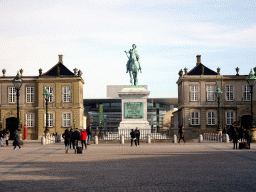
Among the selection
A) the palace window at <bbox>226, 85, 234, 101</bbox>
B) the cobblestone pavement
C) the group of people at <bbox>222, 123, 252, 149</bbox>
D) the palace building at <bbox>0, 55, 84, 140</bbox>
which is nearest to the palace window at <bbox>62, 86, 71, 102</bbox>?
the palace building at <bbox>0, 55, 84, 140</bbox>

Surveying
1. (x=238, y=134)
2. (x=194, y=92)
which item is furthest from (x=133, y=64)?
(x=194, y=92)

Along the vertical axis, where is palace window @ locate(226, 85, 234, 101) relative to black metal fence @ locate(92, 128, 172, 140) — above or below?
above

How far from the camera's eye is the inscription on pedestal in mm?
43844

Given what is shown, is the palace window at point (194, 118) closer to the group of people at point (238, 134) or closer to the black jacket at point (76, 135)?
the group of people at point (238, 134)

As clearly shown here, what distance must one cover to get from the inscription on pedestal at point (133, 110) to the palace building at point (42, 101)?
1004 inches

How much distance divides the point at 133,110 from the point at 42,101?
27.3m

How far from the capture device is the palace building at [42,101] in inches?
2702

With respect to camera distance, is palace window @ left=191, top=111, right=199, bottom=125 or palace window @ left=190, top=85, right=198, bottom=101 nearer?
palace window @ left=191, top=111, right=199, bottom=125

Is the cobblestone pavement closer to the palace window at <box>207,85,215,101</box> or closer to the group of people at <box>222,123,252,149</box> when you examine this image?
the group of people at <box>222,123,252,149</box>

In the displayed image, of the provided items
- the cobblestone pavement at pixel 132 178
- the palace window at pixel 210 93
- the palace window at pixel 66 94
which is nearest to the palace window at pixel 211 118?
the palace window at pixel 210 93

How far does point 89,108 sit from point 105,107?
4.16 metres

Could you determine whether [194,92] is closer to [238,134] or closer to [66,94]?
[66,94]

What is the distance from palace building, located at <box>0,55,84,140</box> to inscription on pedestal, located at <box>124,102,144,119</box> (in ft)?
83.6

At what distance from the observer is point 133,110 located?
144 feet
